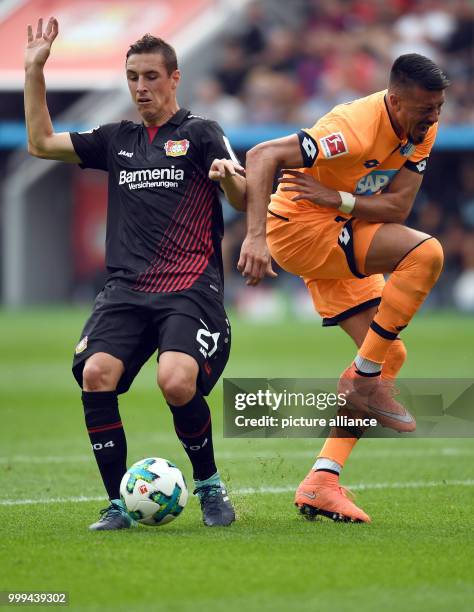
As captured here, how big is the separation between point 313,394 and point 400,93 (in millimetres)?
1693

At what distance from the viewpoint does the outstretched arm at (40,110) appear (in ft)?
21.7

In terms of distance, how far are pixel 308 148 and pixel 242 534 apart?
191 centimetres

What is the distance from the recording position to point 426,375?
1398 centimetres

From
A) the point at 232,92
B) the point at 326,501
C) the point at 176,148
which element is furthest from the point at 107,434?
the point at 232,92

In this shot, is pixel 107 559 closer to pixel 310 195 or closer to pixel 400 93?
pixel 310 195

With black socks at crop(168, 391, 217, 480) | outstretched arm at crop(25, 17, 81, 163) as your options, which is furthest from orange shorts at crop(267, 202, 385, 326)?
outstretched arm at crop(25, 17, 81, 163)

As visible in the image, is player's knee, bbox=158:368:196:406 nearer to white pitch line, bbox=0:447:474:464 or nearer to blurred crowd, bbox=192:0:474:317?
white pitch line, bbox=0:447:474:464

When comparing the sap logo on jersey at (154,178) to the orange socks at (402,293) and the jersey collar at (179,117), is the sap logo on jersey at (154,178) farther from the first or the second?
the orange socks at (402,293)

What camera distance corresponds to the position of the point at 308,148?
6406 mm

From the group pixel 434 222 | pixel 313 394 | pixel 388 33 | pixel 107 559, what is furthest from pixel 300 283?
pixel 107 559

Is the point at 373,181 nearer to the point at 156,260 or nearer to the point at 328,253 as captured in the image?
the point at 328,253

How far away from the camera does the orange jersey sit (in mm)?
6461

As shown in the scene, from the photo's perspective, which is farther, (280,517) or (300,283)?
(300,283)

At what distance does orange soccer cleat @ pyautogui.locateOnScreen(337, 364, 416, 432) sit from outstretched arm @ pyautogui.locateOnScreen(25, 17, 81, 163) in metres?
1.85
